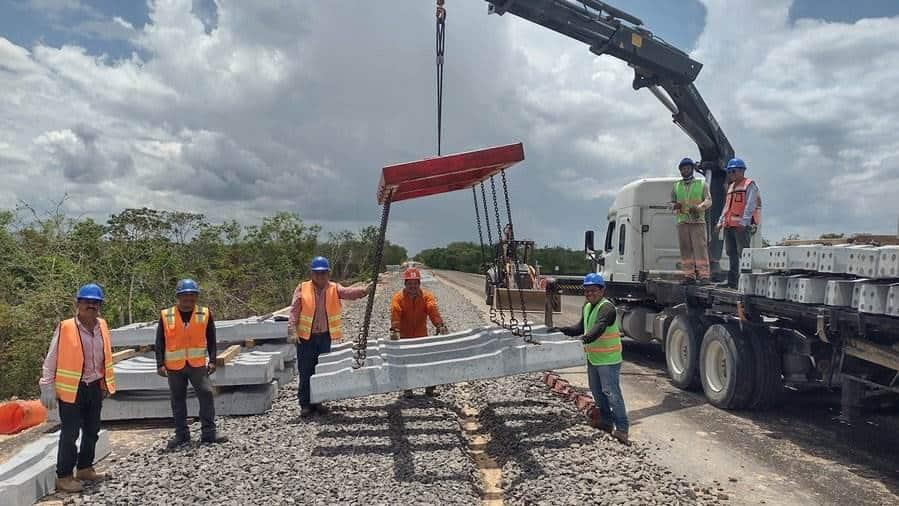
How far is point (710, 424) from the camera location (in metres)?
7.25

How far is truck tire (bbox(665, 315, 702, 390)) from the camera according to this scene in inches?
337

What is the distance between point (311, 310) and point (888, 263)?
5.64m

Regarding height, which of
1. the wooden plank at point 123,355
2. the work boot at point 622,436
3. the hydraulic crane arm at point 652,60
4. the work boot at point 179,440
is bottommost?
the work boot at point 179,440

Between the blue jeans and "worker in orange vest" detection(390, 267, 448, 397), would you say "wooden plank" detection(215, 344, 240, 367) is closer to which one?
"worker in orange vest" detection(390, 267, 448, 397)

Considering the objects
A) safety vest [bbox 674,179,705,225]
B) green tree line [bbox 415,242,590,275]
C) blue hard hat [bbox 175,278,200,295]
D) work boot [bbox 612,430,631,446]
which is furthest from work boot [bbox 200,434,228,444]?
green tree line [bbox 415,242,590,275]

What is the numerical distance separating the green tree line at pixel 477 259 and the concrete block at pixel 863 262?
15.7m

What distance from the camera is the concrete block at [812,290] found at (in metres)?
5.91

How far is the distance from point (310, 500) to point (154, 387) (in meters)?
3.52

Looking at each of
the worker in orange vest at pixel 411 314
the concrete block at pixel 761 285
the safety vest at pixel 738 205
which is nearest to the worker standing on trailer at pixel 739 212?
the safety vest at pixel 738 205

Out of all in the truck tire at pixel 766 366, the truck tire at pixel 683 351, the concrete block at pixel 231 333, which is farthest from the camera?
the concrete block at pixel 231 333

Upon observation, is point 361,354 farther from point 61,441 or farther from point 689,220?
point 689,220

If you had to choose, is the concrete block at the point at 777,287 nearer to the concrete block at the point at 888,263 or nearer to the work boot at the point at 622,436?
the concrete block at the point at 888,263

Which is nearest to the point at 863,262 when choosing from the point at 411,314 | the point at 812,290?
the point at 812,290

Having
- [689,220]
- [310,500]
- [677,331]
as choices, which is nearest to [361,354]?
[310,500]
